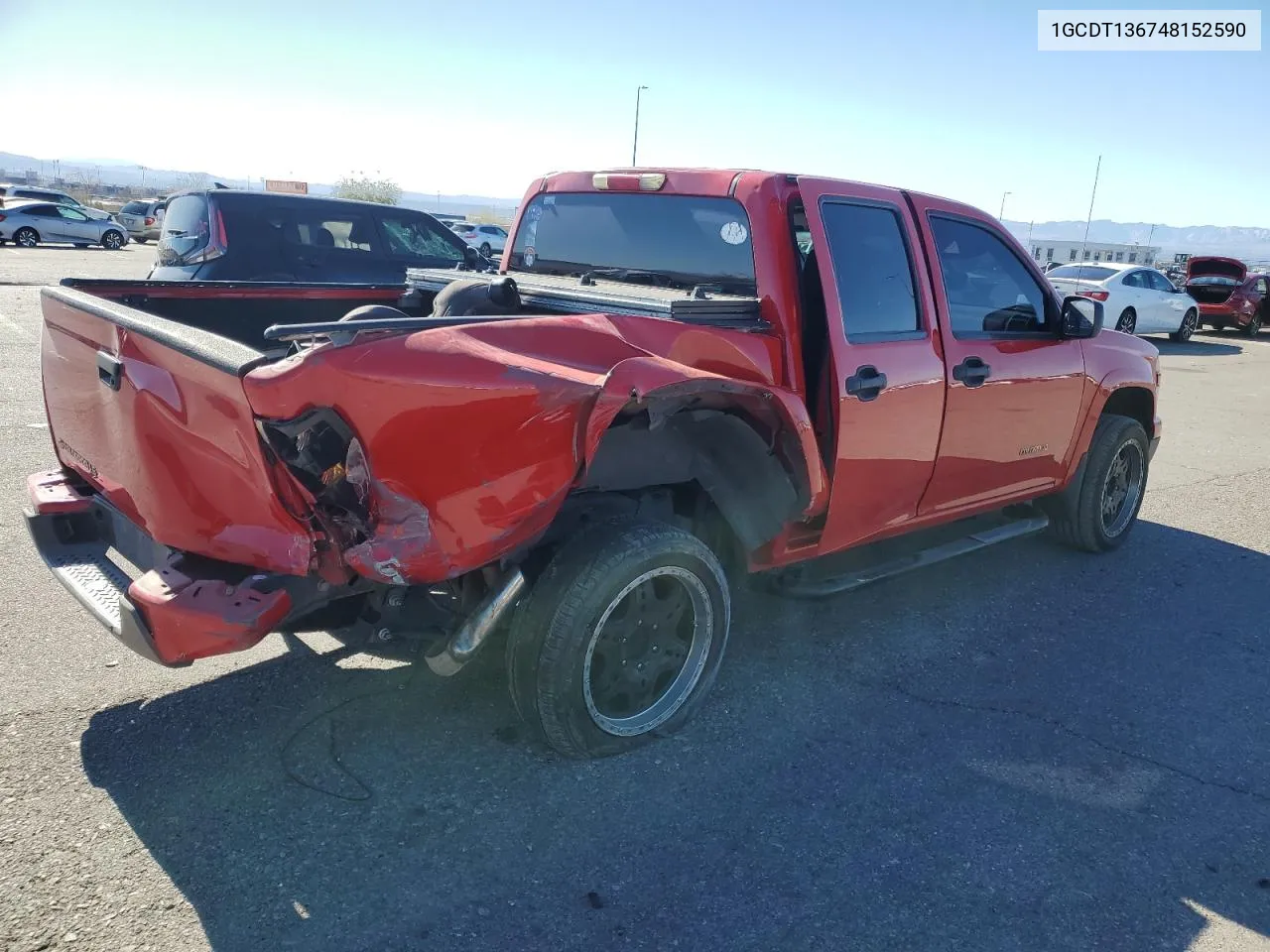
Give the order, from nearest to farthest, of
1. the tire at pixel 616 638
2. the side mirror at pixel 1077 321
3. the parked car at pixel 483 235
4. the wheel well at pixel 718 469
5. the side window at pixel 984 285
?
the tire at pixel 616 638 < the wheel well at pixel 718 469 < the side window at pixel 984 285 < the side mirror at pixel 1077 321 < the parked car at pixel 483 235

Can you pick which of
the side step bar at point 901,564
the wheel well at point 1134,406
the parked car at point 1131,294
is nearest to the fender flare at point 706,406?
the side step bar at point 901,564

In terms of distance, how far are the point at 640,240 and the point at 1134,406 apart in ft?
11.4

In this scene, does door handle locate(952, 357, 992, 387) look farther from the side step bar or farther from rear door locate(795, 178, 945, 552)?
the side step bar

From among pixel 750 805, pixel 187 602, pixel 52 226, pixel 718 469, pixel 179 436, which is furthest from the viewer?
pixel 52 226

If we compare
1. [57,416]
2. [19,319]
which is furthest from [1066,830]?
[19,319]

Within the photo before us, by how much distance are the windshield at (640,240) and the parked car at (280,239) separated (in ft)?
17.7

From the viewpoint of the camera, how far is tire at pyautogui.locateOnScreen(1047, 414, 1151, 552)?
224 inches

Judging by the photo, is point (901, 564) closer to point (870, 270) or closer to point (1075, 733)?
point (1075, 733)

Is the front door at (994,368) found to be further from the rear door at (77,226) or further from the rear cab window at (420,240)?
the rear door at (77,226)

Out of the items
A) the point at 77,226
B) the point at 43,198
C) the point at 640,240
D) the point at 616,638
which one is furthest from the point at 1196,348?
the point at 43,198

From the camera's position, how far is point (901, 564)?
4484 mm

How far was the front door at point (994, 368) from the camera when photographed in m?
4.43

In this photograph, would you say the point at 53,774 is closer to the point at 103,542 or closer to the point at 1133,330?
the point at 103,542

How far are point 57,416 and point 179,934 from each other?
2.08 metres
